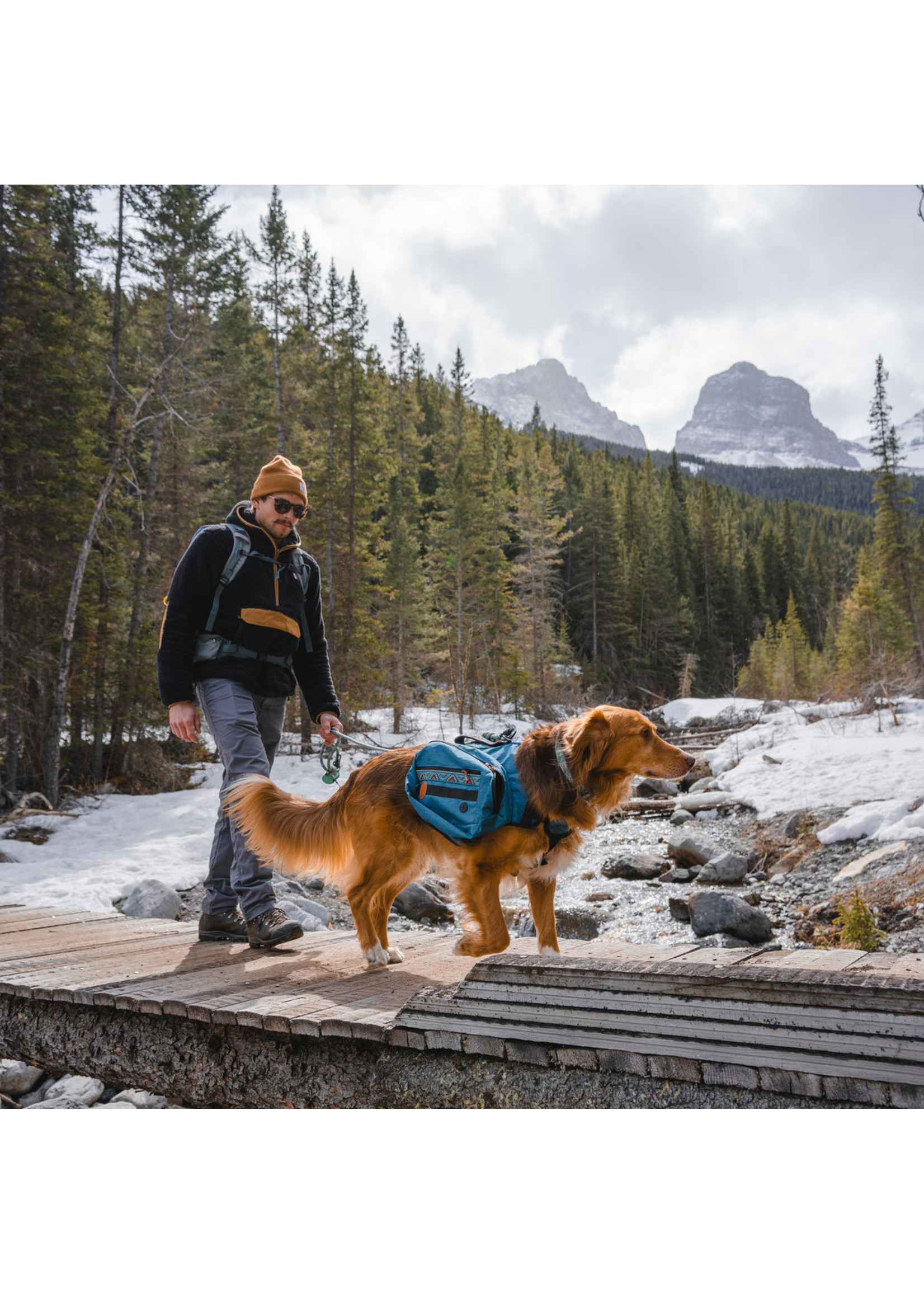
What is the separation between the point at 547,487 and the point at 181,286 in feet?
72.2

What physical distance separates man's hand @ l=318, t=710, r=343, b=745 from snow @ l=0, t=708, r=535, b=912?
271 centimetres

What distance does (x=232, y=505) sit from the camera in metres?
22.7

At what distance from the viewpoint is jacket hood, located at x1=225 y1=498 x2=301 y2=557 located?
4352mm

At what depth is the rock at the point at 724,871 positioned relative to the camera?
356 inches

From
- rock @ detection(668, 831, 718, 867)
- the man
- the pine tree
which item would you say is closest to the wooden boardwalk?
the man

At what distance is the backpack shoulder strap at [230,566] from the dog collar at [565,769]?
201cm

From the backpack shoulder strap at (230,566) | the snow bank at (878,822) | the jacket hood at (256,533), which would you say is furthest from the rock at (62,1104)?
the snow bank at (878,822)

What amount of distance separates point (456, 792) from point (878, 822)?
25.2 feet

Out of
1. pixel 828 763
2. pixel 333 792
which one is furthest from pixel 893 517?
pixel 333 792

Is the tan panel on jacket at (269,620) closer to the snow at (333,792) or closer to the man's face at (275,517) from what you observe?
the man's face at (275,517)

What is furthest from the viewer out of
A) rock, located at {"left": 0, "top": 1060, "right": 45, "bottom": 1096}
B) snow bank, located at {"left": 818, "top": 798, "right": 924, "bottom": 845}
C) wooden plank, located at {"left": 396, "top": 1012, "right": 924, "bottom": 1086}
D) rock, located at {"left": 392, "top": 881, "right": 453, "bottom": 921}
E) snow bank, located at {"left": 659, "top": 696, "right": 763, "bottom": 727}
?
snow bank, located at {"left": 659, "top": 696, "right": 763, "bottom": 727}

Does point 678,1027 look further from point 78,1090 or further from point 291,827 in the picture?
point 78,1090

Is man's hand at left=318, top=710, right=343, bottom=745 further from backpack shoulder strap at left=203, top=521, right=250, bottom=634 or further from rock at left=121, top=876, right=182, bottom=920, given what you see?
rock at left=121, top=876, right=182, bottom=920

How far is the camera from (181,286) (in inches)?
672
